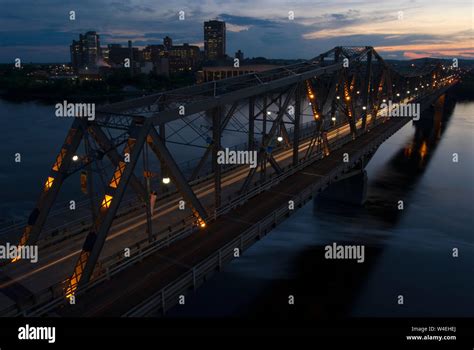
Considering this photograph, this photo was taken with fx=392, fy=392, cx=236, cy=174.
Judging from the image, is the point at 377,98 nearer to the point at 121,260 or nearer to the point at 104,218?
the point at 121,260

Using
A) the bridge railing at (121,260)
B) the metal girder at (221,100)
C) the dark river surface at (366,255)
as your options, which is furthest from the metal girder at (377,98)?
the bridge railing at (121,260)

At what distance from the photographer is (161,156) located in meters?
20.7

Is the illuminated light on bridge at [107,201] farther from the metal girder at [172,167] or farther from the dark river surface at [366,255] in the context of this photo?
the dark river surface at [366,255]

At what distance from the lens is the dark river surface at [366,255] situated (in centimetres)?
2984

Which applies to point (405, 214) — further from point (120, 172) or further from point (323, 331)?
point (120, 172)

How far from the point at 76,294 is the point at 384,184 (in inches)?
2055

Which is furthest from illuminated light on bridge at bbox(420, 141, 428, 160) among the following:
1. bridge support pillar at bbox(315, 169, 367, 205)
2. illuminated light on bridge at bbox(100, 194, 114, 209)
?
illuminated light on bridge at bbox(100, 194, 114, 209)

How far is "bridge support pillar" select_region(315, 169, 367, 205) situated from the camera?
158 feet

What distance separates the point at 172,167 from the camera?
21328mm

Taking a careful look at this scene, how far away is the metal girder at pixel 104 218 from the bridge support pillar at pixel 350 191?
33804 millimetres

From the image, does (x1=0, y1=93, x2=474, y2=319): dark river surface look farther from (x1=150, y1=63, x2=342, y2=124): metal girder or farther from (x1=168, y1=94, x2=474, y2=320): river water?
(x1=150, y1=63, x2=342, y2=124): metal girder

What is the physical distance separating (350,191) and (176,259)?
33.6 m

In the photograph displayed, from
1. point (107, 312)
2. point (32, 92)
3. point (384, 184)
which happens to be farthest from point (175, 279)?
point (32, 92)

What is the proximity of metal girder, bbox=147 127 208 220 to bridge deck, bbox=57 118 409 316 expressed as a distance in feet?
6.02
